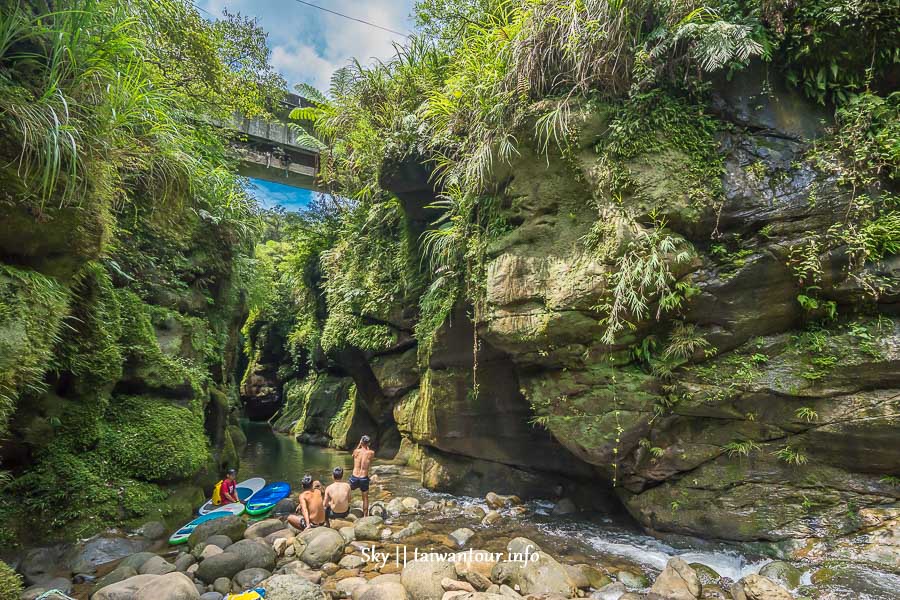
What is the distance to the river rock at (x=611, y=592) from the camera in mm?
4059

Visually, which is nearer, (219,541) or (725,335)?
(725,335)

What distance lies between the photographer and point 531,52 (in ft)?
18.6

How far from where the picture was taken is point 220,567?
4.36m

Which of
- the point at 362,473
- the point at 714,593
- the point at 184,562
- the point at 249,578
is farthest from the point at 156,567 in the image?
the point at 714,593

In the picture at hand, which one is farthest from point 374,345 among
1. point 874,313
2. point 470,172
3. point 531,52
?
point 874,313

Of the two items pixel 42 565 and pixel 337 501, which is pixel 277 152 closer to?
pixel 337 501

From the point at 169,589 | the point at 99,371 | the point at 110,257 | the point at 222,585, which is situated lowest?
the point at 222,585

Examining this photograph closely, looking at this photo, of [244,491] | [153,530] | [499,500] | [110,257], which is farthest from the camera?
[244,491]

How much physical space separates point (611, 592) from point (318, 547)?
11.0ft

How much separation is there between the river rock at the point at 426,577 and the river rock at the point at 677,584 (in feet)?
6.57

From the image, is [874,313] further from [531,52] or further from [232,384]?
[232,384]

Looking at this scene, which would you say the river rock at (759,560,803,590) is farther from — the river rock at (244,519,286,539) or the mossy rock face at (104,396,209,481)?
the mossy rock face at (104,396,209,481)

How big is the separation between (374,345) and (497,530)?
18.2 feet

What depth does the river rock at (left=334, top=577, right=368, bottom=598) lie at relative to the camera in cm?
409
